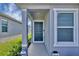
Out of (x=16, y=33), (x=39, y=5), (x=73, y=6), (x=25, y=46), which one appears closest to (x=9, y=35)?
(x=16, y=33)

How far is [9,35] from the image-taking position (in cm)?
1161

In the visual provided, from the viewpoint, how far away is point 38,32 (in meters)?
13.8

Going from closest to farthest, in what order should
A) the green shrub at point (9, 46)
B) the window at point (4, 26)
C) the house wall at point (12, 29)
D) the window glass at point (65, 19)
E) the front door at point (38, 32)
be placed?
the window glass at point (65, 19)
the green shrub at point (9, 46)
the window at point (4, 26)
the house wall at point (12, 29)
the front door at point (38, 32)

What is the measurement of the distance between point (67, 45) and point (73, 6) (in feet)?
5.38

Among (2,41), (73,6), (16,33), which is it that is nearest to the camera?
(73,6)

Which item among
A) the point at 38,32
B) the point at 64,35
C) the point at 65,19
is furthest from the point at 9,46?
the point at 65,19

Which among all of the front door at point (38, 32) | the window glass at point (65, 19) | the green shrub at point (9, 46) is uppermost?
the window glass at point (65, 19)

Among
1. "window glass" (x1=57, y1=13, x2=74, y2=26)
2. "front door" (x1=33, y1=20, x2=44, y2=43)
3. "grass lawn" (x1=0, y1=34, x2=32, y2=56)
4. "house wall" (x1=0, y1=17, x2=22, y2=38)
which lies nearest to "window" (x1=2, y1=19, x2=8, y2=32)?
"house wall" (x1=0, y1=17, x2=22, y2=38)

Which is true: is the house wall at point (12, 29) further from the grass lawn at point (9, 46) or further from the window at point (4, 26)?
the grass lawn at point (9, 46)

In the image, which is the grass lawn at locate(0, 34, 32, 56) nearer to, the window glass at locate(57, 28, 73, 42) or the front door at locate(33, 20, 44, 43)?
the front door at locate(33, 20, 44, 43)

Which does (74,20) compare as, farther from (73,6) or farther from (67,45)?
(67,45)

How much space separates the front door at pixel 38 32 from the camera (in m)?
13.7

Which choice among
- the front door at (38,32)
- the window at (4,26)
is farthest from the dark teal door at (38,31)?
the window at (4,26)

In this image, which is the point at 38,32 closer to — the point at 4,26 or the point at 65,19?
the point at 4,26
